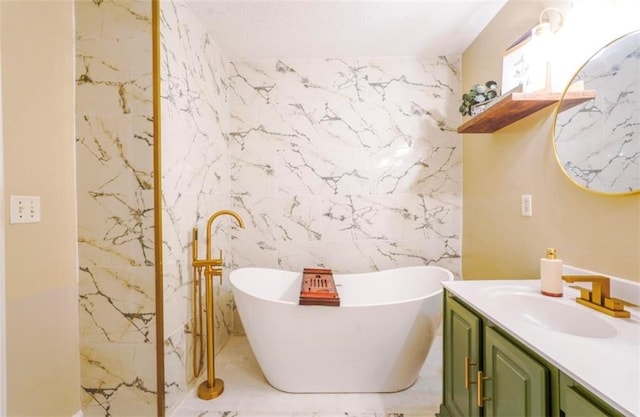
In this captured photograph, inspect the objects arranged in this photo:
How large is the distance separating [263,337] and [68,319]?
101cm

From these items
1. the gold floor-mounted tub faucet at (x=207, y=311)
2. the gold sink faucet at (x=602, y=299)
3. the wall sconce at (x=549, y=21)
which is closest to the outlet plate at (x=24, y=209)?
the gold floor-mounted tub faucet at (x=207, y=311)

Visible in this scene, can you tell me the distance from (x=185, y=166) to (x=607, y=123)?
2.08m

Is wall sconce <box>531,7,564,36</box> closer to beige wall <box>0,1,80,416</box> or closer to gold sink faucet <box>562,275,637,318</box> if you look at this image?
gold sink faucet <box>562,275,637,318</box>

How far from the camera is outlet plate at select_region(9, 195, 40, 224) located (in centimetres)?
118

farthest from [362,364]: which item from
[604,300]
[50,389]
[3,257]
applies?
[3,257]

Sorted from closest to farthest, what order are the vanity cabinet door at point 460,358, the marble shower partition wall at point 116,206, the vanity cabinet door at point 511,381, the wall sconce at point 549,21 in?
the vanity cabinet door at point 511,381 < the vanity cabinet door at point 460,358 < the wall sconce at point 549,21 < the marble shower partition wall at point 116,206

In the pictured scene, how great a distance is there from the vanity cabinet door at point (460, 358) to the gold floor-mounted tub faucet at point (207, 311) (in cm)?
129

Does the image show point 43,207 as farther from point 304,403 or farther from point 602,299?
point 602,299

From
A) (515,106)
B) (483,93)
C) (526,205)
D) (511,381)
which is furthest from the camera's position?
(483,93)

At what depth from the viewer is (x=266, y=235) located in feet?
8.07

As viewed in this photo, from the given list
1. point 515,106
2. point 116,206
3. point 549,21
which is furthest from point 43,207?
point 549,21

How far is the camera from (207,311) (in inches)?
70.8

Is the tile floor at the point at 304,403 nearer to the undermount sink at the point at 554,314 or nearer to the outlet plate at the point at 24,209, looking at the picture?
the undermount sink at the point at 554,314

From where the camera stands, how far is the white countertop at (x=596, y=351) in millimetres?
566
